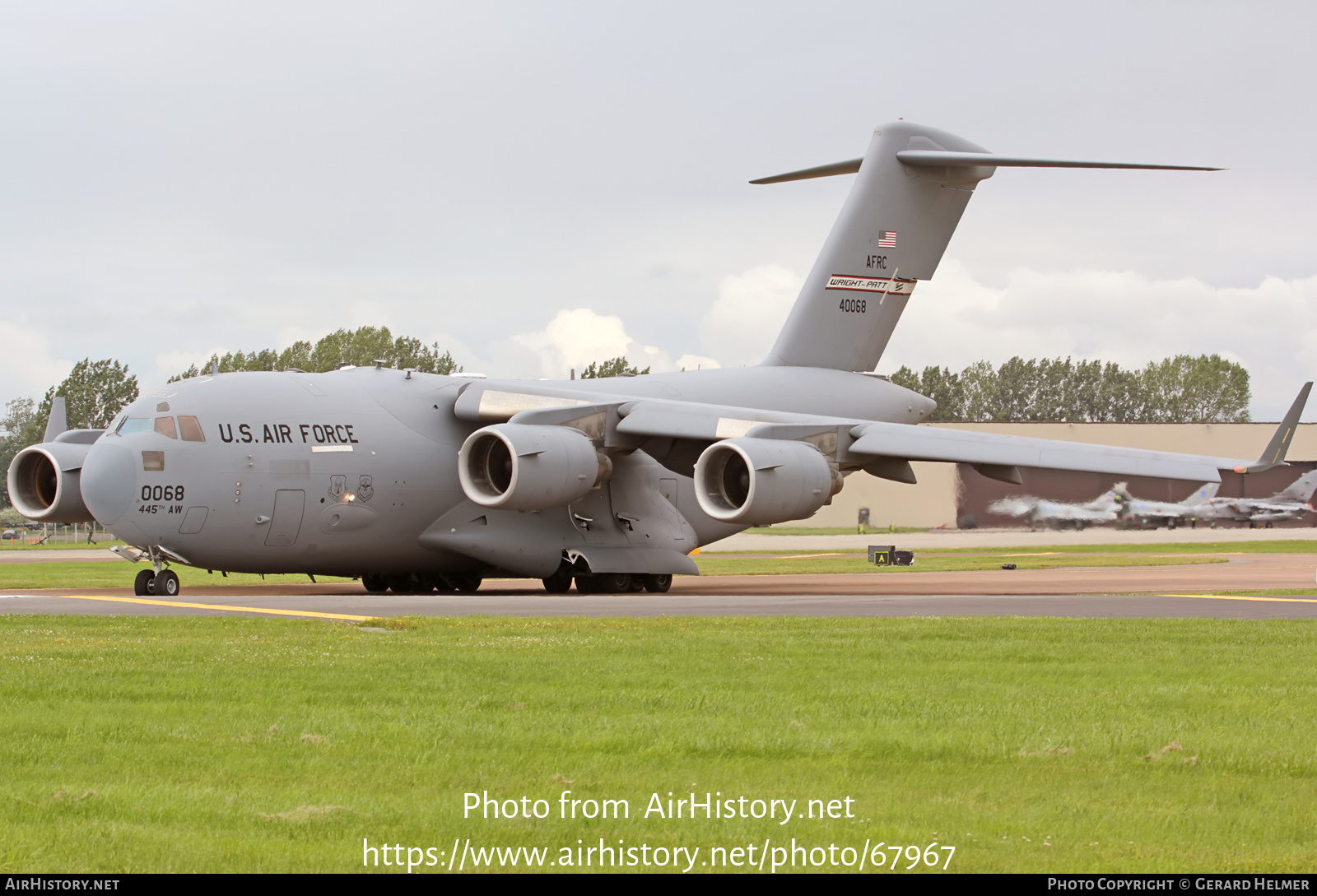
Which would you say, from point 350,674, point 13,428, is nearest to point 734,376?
point 350,674

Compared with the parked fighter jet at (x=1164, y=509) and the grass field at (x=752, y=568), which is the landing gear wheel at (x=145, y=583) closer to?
the grass field at (x=752, y=568)

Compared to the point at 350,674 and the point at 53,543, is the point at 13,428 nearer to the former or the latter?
the point at 53,543

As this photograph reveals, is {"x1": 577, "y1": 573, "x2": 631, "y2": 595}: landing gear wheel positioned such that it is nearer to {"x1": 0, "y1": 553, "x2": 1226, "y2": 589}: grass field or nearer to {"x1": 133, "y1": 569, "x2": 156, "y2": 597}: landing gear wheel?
{"x1": 133, "y1": 569, "x2": 156, "y2": 597}: landing gear wheel

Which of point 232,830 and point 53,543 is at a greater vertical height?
point 232,830

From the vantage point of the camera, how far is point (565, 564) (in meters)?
23.9

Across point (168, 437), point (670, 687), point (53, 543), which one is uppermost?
point (168, 437)

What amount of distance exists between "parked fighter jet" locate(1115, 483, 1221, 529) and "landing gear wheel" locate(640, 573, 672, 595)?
2409cm

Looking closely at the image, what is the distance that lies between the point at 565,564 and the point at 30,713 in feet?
52.1

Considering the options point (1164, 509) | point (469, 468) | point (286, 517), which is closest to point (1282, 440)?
point (469, 468)

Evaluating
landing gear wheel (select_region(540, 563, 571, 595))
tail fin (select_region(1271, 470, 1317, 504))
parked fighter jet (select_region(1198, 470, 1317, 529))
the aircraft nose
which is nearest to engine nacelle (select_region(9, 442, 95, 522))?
the aircraft nose

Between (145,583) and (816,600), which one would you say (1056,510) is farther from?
(145,583)

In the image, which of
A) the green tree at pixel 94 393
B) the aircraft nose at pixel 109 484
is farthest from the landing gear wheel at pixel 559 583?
the green tree at pixel 94 393

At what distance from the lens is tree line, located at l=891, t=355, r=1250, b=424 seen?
104125mm

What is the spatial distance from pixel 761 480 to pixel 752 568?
1565 centimetres
